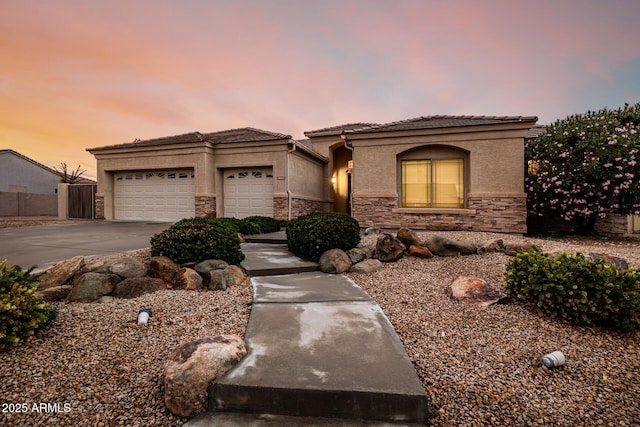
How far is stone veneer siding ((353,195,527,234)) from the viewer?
8.76 metres

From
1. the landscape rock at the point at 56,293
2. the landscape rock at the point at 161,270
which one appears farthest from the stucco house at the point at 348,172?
the landscape rock at the point at 56,293

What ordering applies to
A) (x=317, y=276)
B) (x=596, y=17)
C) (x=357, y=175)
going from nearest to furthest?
(x=317, y=276) → (x=596, y=17) → (x=357, y=175)

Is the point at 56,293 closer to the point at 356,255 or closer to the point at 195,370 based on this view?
the point at 195,370

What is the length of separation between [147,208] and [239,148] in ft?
18.1

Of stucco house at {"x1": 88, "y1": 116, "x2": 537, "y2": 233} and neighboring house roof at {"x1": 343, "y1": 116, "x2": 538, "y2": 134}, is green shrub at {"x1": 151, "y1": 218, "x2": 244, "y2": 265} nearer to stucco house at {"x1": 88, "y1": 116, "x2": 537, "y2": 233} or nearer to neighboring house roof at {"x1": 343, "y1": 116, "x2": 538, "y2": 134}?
stucco house at {"x1": 88, "y1": 116, "x2": 537, "y2": 233}

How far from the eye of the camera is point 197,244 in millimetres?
4473

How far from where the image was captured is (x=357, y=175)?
1012 centimetres

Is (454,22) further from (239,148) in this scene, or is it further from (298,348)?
(298,348)

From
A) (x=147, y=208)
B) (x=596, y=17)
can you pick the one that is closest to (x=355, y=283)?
(x=596, y=17)

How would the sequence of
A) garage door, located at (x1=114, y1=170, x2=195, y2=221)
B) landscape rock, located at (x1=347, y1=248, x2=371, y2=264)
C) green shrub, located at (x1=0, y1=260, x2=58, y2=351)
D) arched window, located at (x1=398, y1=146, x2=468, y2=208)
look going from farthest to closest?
1. garage door, located at (x1=114, y1=170, x2=195, y2=221)
2. arched window, located at (x1=398, y1=146, x2=468, y2=208)
3. landscape rock, located at (x1=347, y1=248, x2=371, y2=264)
4. green shrub, located at (x1=0, y1=260, x2=58, y2=351)

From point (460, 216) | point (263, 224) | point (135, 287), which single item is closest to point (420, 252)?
point (460, 216)

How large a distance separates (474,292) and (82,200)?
18841 millimetres

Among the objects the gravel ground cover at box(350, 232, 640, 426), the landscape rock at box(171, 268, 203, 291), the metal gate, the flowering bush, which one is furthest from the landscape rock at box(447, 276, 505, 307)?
the metal gate

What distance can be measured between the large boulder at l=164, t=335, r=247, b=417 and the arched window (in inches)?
351
